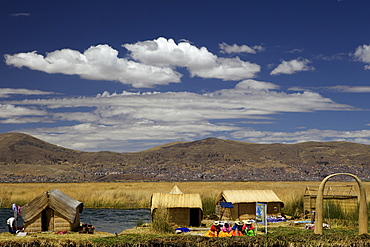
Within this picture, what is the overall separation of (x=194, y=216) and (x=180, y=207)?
1284 mm

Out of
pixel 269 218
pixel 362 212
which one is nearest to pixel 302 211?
pixel 269 218

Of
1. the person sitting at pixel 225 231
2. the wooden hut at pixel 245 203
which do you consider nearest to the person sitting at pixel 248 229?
the person sitting at pixel 225 231

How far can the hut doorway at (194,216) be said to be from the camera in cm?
2577

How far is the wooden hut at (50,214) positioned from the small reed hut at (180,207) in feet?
15.0

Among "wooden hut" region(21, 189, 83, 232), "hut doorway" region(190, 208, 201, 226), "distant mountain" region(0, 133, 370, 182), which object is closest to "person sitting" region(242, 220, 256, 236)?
"hut doorway" region(190, 208, 201, 226)

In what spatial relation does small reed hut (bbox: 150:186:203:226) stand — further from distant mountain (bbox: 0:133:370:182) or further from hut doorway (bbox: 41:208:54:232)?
distant mountain (bbox: 0:133:370:182)

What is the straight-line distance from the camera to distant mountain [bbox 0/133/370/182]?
14150 cm

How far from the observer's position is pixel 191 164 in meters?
176

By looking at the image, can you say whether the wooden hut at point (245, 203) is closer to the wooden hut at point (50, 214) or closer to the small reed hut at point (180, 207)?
the small reed hut at point (180, 207)

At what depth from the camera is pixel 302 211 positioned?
3131cm

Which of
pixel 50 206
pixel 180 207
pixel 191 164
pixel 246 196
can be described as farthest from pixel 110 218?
pixel 191 164

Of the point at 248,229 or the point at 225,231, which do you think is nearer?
the point at 225,231

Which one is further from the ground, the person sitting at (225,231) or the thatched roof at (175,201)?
the thatched roof at (175,201)

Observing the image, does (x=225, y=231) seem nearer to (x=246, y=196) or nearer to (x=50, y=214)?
(x=50, y=214)
